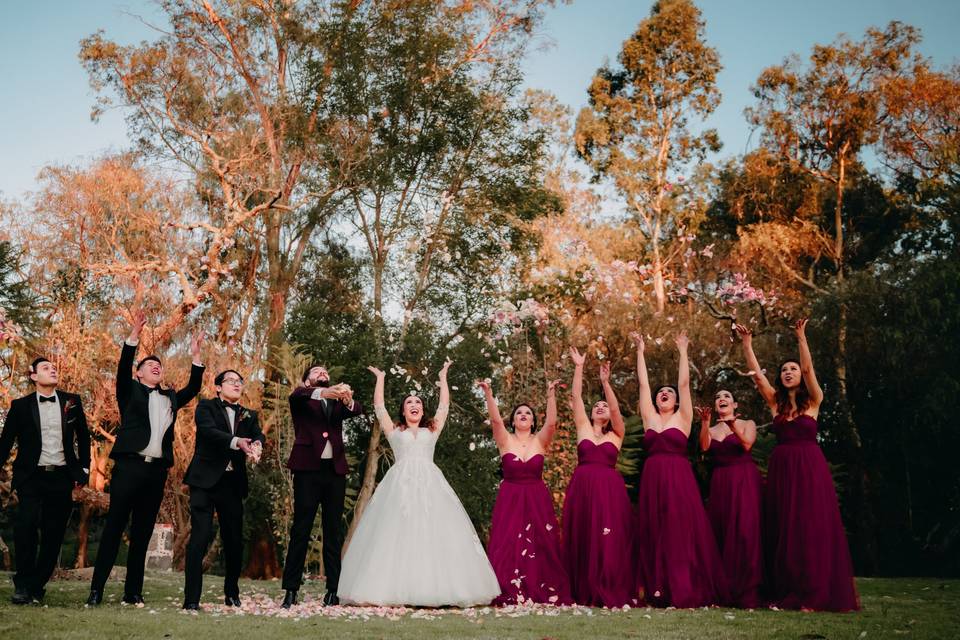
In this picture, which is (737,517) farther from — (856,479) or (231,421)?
(856,479)

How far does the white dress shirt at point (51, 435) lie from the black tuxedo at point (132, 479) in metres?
0.47

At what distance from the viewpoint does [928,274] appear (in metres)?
17.1

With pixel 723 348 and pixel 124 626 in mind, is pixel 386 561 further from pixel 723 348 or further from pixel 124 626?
pixel 723 348

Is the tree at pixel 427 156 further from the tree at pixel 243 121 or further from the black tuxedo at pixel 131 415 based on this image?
the black tuxedo at pixel 131 415

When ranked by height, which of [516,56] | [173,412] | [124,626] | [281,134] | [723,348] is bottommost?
[124,626]

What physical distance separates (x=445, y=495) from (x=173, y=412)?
2403 millimetres

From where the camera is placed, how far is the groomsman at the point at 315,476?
705 cm

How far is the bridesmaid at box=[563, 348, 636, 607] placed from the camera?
7.67m

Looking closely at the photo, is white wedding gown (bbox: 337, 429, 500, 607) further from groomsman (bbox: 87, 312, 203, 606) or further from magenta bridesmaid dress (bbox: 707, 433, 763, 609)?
magenta bridesmaid dress (bbox: 707, 433, 763, 609)

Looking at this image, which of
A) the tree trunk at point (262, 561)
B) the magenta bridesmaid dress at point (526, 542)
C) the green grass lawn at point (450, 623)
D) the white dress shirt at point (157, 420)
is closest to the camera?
the green grass lawn at point (450, 623)

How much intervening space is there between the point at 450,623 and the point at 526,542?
221 centimetres

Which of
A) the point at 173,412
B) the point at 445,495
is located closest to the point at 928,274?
the point at 445,495

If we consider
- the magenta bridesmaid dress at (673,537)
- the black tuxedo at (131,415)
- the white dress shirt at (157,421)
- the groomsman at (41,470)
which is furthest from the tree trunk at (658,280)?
the groomsman at (41,470)

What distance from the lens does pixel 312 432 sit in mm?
7145
